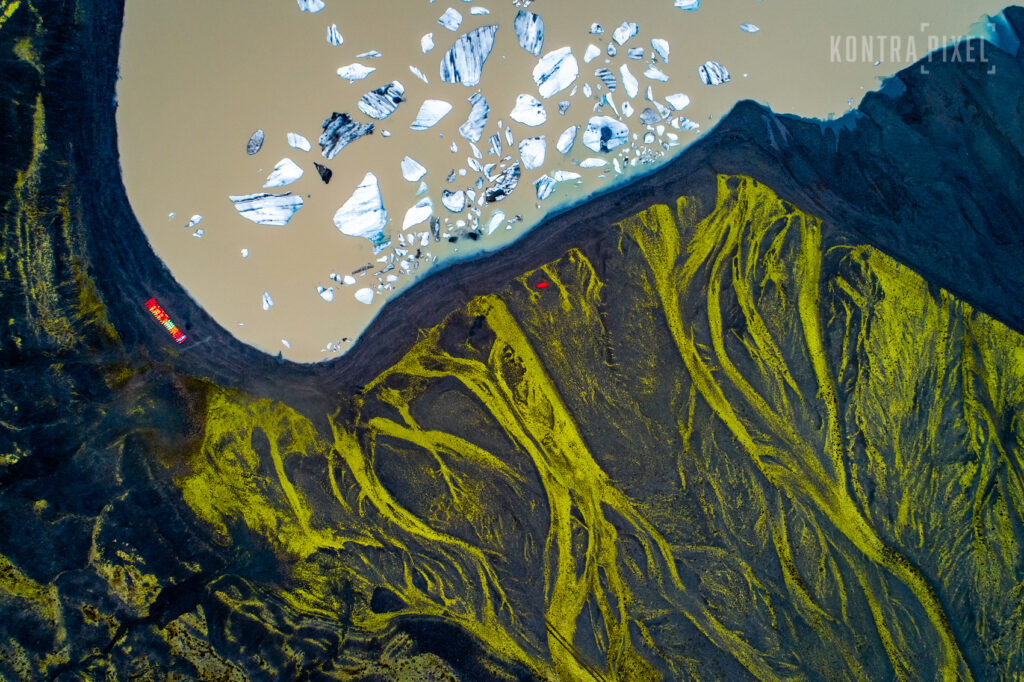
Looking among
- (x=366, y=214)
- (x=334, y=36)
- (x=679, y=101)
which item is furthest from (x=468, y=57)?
(x=679, y=101)

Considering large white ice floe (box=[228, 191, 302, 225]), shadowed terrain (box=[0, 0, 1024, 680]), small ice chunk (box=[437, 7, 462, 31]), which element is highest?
small ice chunk (box=[437, 7, 462, 31])

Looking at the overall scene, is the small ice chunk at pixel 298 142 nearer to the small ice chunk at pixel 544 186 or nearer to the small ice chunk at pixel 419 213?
the small ice chunk at pixel 419 213

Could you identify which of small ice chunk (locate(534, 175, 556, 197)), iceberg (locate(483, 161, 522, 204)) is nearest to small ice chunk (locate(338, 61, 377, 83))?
iceberg (locate(483, 161, 522, 204))

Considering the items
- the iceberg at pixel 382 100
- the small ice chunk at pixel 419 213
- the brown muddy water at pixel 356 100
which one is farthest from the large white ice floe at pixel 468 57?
the small ice chunk at pixel 419 213

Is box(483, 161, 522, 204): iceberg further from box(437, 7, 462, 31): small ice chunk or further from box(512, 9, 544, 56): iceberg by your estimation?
box(437, 7, 462, 31): small ice chunk

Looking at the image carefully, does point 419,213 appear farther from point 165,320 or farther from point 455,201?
point 165,320

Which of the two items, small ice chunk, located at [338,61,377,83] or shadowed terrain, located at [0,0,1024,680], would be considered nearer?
shadowed terrain, located at [0,0,1024,680]
